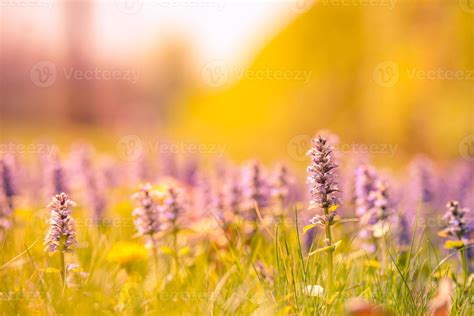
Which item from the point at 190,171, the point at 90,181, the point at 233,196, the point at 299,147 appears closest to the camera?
the point at 233,196

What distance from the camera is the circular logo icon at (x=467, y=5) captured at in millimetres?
12004

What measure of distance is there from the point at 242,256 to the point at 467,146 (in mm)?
9329

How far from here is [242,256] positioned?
4.16 m

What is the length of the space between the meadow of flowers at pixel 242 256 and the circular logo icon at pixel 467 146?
5.59 meters

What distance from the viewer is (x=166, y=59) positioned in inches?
1882

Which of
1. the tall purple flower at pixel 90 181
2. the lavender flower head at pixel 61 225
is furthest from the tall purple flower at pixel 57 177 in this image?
the lavender flower head at pixel 61 225

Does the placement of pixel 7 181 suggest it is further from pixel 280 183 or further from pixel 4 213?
pixel 280 183

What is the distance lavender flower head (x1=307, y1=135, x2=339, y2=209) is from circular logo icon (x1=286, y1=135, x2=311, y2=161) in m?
12.0

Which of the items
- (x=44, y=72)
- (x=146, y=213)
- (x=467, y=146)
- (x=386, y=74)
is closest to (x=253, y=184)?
(x=146, y=213)

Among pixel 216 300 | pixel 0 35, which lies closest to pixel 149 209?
pixel 216 300

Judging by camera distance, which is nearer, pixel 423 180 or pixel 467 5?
pixel 423 180

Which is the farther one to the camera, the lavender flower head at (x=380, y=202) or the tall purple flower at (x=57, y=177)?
the tall purple flower at (x=57, y=177)

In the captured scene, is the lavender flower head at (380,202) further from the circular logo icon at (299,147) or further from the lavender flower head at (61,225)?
the circular logo icon at (299,147)

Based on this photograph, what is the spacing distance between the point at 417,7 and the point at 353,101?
4391mm
